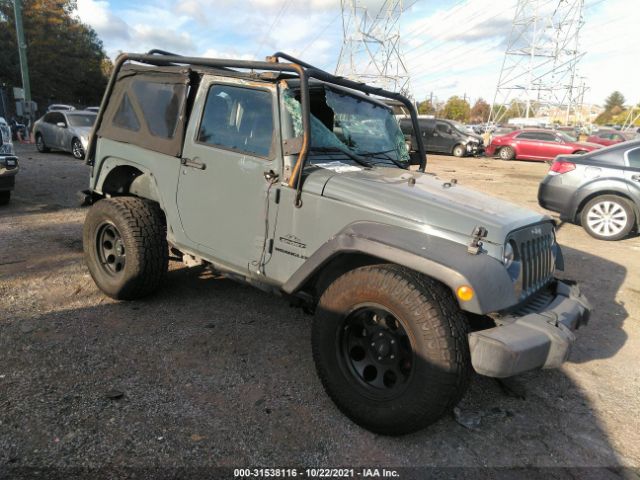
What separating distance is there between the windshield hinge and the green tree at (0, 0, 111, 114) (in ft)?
140

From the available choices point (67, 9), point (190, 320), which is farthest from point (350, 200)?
point (67, 9)

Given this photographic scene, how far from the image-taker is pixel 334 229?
2.83 meters

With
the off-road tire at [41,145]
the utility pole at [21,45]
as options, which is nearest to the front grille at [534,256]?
the off-road tire at [41,145]

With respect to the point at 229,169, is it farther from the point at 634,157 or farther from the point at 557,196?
the point at 634,157

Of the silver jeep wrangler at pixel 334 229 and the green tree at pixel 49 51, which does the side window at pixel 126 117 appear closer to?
the silver jeep wrangler at pixel 334 229

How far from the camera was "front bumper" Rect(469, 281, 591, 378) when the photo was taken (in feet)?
7.34

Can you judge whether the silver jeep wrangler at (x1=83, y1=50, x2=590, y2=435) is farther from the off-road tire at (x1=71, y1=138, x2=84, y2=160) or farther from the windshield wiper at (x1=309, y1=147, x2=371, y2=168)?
the off-road tire at (x1=71, y1=138, x2=84, y2=160)

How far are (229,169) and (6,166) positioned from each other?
5.98m

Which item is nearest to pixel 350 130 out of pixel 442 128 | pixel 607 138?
pixel 442 128

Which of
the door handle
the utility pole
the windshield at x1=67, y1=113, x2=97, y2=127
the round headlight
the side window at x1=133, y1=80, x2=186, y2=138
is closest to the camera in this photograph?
the round headlight

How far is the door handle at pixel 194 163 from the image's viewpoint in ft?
11.2

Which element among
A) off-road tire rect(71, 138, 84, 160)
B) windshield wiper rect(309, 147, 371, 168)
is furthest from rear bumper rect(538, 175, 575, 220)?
off-road tire rect(71, 138, 84, 160)

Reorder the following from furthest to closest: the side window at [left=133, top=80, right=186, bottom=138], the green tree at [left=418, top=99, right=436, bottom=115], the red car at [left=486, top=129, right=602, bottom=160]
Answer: the green tree at [left=418, top=99, right=436, bottom=115] → the red car at [left=486, top=129, right=602, bottom=160] → the side window at [left=133, top=80, right=186, bottom=138]

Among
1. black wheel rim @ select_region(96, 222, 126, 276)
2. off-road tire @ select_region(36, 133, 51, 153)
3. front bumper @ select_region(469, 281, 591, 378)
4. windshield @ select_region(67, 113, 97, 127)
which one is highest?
windshield @ select_region(67, 113, 97, 127)
